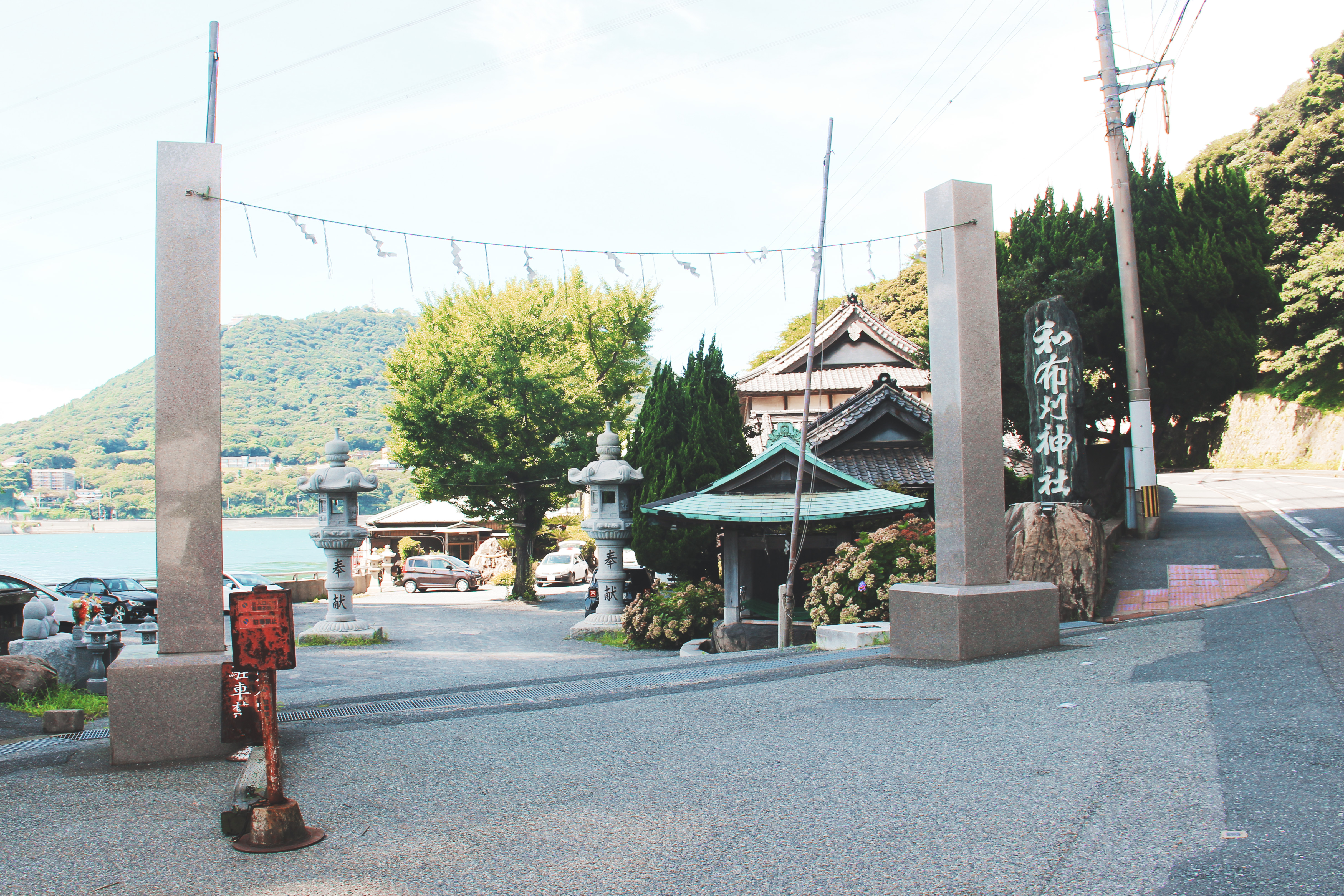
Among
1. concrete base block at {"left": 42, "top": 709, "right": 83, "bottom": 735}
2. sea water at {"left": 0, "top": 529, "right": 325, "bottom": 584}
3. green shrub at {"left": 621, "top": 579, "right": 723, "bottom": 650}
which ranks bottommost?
sea water at {"left": 0, "top": 529, "right": 325, "bottom": 584}

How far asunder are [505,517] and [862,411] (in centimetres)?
1500

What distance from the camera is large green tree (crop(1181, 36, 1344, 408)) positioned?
29000 mm

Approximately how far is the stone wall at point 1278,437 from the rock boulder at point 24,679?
3578 cm

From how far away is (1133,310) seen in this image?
1452cm

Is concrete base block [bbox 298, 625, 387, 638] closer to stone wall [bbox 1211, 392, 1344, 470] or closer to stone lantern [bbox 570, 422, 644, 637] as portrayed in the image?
stone lantern [bbox 570, 422, 644, 637]

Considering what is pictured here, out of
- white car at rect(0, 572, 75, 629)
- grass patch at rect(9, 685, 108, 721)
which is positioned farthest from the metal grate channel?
white car at rect(0, 572, 75, 629)

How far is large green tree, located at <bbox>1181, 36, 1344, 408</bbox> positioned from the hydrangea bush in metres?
23.7

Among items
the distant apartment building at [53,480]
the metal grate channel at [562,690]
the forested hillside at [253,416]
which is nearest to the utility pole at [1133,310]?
the metal grate channel at [562,690]

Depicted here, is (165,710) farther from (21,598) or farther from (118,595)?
(118,595)

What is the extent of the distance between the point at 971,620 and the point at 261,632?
234 inches

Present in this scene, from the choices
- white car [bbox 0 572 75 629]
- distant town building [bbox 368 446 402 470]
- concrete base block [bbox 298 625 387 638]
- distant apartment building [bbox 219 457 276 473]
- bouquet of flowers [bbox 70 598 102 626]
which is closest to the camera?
bouquet of flowers [bbox 70 598 102 626]

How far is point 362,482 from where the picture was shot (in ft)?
63.3

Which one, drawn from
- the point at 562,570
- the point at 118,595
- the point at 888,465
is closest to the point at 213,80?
the point at 888,465

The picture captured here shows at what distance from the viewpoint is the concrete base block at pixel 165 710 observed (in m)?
5.26
